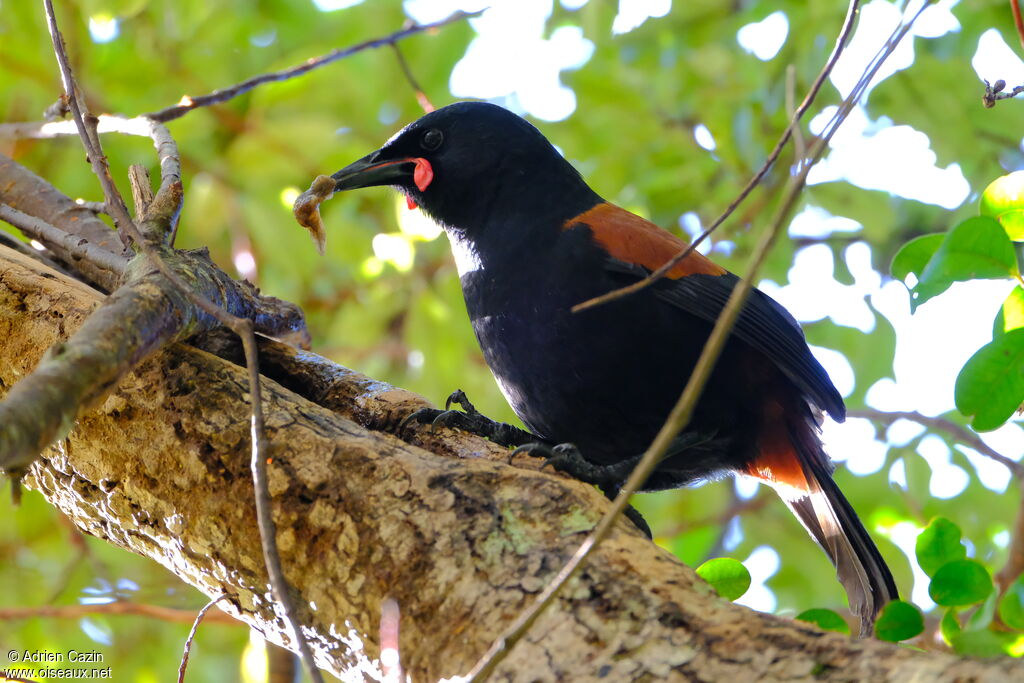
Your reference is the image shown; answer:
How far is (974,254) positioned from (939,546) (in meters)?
0.52

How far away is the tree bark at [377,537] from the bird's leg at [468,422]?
0.25 ft

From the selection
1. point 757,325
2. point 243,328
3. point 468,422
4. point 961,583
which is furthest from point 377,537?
point 757,325

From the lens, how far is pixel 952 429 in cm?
293

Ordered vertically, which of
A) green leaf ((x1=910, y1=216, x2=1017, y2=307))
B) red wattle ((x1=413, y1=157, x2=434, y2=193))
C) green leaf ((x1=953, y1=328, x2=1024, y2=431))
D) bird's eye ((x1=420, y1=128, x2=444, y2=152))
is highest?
bird's eye ((x1=420, y1=128, x2=444, y2=152))

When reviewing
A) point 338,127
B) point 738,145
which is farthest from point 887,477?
point 338,127

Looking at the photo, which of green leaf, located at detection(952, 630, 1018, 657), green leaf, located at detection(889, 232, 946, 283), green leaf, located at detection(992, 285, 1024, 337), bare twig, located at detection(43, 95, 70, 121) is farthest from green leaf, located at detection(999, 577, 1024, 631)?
bare twig, located at detection(43, 95, 70, 121)

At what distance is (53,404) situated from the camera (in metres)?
1.11

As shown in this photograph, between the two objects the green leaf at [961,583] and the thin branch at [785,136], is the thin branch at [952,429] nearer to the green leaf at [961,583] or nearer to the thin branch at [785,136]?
the green leaf at [961,583]

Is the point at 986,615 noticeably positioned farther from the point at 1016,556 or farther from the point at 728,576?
the point at 1016,556

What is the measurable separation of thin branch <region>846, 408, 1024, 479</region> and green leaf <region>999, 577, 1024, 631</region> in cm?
109

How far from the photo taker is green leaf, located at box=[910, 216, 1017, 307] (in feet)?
5.16

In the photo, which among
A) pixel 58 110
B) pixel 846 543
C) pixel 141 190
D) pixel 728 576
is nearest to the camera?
pixel 728 576

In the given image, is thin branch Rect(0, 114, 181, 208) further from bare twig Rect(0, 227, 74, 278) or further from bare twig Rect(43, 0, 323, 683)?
bare twig Rect(0, 227, 74, 278)

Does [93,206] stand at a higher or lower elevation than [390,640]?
higher
